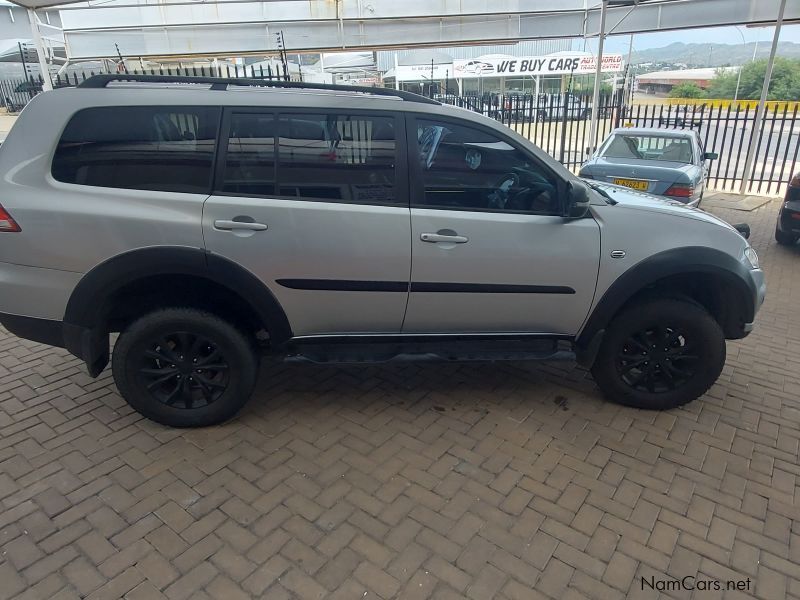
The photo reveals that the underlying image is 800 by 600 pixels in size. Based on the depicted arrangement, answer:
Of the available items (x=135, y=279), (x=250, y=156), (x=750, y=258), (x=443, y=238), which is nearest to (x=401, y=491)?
(x=443, y=238)

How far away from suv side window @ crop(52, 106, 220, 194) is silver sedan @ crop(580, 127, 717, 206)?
6.10 meters

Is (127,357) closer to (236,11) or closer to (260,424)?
(260,424)

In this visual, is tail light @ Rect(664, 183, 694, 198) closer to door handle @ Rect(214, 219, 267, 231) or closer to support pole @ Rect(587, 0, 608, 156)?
support pole @ Rect(587, 0, 608, 156)

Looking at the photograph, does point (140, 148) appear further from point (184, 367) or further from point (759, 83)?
point (759, 83)

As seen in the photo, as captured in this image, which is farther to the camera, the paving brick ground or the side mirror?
the side mirror

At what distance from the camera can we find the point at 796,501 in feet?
8.87

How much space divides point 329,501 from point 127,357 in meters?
1.41

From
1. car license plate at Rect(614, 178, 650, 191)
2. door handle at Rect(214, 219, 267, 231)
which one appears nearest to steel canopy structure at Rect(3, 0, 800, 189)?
car license plate at Rect(614, 178, 650, 191)

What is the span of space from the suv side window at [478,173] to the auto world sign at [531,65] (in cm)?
3060

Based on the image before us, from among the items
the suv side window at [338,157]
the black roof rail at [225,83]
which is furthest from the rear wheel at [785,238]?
the suv side window at [338,157]

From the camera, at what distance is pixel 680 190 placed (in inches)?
278

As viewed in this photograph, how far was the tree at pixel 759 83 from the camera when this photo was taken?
1659 inches

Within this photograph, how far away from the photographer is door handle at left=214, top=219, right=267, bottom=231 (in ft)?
9.36

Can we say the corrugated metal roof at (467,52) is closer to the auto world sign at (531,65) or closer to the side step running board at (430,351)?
the auto world sign at (531,65)
